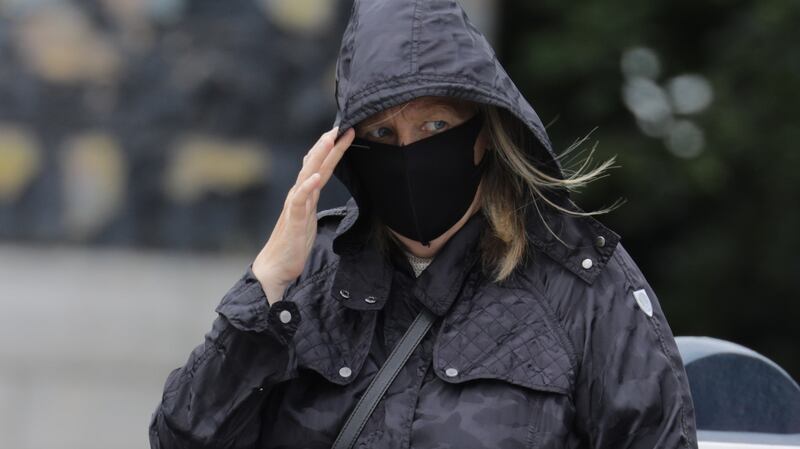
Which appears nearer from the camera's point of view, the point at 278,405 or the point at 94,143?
the point at 278,405

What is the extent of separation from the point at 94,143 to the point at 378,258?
436 centimetres

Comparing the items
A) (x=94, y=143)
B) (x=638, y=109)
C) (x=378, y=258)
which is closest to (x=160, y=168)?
(x=94, y=143)

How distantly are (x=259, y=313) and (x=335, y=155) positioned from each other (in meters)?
0.31

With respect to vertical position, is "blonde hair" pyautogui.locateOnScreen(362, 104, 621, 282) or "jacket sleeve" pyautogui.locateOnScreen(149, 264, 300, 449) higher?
"blonde hair" pyautogui.locateOnScreen(362, 104, 621, 282)

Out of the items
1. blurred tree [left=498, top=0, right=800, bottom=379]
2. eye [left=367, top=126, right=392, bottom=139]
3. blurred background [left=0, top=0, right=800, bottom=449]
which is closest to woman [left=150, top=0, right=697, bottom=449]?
eye [left=367, top=126, right=392, bottom=139]

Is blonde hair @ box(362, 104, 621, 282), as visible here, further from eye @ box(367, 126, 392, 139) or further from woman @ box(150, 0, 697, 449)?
eye @ box(367, 126, 392, 139)

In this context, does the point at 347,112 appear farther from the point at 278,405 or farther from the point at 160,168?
the point at 160,168

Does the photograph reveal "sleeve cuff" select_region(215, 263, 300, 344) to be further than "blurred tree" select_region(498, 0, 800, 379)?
No

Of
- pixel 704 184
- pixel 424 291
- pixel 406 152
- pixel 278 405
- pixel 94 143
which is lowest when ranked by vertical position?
pixel 704 184

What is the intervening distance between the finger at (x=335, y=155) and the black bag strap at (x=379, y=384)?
0.31m

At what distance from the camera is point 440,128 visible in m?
2.53

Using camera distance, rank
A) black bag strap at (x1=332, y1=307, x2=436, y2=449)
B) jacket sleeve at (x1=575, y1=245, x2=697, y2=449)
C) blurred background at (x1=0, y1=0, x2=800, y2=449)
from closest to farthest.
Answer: jacket sleeve at (x1=575, y1=245, x2=697, y2=449), black bag strap at (x1=332, y1=307, x2=436, y2=449), blurred background at (x1=0, y1=0, x2=800, y2=449)

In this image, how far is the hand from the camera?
2449 mm

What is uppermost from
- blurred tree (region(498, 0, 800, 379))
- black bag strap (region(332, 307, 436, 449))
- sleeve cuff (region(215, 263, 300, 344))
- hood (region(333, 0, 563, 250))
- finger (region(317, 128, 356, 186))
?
hood (region(333, 0, 563, 250))
